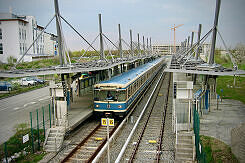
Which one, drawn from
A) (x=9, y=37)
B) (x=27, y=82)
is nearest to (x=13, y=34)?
(x=9, y=37)

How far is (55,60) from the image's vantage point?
122 feet

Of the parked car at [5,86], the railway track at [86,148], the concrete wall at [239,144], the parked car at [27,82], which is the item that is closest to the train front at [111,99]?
the railway track at [86,148]

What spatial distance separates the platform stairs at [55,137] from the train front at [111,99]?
3244mm

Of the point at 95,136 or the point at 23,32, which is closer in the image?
the point at 95,136

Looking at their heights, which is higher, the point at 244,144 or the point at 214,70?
the point at 214,70

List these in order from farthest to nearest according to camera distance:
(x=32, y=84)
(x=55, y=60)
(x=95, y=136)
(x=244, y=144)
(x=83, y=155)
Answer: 1. (x=55, y=60)
2. (x=32, y=84)
3. (x=95, y=136)
4. (x=83, y=155)
5. (x=244, y=144)

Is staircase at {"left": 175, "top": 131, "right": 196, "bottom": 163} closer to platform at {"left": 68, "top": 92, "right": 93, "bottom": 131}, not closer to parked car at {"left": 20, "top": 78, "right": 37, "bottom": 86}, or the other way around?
platform at {"left": 68, "top": 92, "right": 93, "bottom": 131}

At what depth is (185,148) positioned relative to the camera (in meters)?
10.1

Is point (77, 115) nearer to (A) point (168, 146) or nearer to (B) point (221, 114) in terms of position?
(A) point (168, 146)

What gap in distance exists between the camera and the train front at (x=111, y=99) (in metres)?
14.7

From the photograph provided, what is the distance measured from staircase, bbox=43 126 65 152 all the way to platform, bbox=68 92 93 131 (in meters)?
0.74

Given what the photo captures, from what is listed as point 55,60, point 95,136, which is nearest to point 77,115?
point 95,136

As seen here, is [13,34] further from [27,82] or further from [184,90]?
[27,82]

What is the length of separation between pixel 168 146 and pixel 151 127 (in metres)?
3.29
